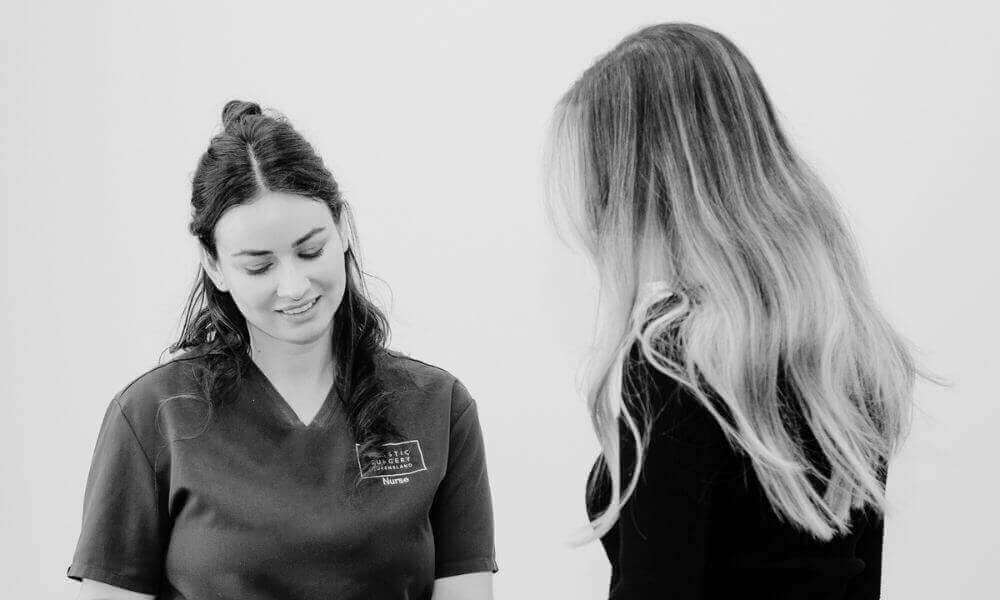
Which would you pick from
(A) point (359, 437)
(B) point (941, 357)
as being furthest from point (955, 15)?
(A) point (359, 437)

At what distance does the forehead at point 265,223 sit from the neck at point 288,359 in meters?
0.17

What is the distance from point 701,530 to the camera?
96 cm

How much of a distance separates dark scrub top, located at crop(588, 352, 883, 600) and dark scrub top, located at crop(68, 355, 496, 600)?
1.43 feet

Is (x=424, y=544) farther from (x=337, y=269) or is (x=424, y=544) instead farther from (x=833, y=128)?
(x=833, y=128)

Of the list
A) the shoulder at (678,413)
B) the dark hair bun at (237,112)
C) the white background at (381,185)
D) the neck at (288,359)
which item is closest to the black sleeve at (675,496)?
the shoulder at (678,413)

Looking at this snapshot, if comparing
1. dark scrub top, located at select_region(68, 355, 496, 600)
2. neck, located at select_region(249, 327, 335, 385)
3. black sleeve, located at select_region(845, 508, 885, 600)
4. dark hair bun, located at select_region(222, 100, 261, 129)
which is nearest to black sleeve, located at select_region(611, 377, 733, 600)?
black sleeve, located at select_region(845, 508, 885, 600)

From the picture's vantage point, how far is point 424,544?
1.41 meters

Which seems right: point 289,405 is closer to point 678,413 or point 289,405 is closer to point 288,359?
point 288,359

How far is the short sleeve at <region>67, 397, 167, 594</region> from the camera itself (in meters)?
1.32

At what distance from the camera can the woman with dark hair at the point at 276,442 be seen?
4.37 feet

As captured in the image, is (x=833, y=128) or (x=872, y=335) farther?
(x=833, y=128)

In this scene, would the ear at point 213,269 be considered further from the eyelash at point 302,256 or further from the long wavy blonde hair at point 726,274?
the long wavy blonde hair at point 726,274

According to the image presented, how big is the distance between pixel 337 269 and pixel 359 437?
22 centimetres

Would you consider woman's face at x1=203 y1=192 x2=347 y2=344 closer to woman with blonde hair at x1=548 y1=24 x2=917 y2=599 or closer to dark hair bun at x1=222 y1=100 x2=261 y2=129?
dark hair bun at x1=222 y1=100 x2=261 y2=129
